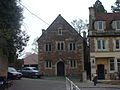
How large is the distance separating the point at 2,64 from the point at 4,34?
355 inches

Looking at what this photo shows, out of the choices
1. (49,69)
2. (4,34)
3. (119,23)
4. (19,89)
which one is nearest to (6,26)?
(4,34)

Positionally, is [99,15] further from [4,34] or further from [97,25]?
[4,34]

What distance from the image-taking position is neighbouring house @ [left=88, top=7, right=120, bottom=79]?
46.8 m

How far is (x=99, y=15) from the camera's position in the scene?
2051 inches

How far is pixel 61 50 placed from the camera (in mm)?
55250

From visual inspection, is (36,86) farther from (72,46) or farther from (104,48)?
(72,46)

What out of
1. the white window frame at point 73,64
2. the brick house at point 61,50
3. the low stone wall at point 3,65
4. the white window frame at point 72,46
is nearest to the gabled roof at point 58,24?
the brick house at point 61,50

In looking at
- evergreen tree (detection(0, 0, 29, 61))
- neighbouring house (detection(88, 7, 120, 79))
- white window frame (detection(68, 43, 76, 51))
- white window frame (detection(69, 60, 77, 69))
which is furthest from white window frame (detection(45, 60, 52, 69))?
evergreen tree (detection(0, 0, 29, 61))

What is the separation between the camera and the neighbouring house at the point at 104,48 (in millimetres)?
46812

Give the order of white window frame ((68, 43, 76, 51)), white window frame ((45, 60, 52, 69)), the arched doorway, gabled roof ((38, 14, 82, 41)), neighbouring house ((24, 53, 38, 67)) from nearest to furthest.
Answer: the arched doorway → white window frame ((45, 60, 52, 69)) → white window frame ((68, 43, 76, 51)) → gabled roof ((38, 14, 82, 41)) → neighbouring house ((24, 53, 38, 67))

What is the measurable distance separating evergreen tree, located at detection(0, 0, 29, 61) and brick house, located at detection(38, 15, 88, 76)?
2661 centimetres

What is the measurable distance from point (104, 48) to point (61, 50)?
1019 centimetres

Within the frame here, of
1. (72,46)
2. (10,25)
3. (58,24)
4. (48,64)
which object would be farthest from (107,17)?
(10,25)

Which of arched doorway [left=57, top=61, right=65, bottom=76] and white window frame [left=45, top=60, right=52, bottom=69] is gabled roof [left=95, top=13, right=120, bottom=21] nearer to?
arched doorway [left=57, top=61, right=65, bottom=76]
